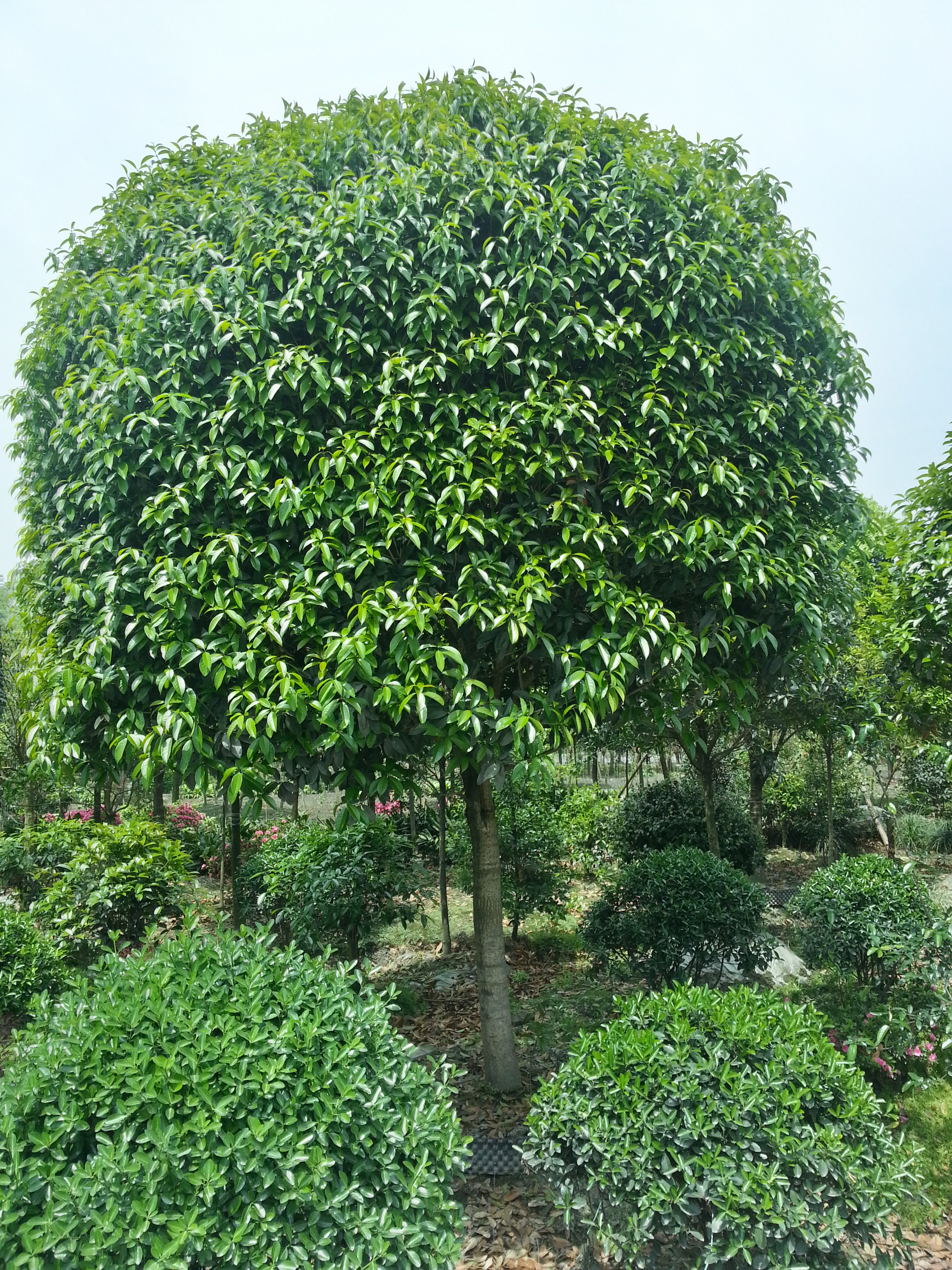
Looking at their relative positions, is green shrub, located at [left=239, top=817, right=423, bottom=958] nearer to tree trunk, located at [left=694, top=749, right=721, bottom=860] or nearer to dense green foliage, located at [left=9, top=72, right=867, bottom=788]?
dense green foliage, located at [left=9, top=72, right=867, bottom=788]

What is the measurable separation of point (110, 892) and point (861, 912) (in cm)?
623

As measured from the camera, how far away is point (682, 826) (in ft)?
36.7

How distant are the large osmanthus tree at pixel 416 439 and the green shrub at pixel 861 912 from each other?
2412mm

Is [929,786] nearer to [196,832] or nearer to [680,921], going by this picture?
[680,921]

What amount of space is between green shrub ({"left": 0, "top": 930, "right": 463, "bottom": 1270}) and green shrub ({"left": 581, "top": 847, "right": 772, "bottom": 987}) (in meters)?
3.30

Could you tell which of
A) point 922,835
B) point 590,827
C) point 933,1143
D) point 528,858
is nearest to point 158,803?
point 528,858

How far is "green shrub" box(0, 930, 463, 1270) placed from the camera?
2.17 metres

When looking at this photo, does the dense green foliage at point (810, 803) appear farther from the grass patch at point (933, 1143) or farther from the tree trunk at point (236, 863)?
the tree trunk at point (236, 863)

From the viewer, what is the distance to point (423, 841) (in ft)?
32.2

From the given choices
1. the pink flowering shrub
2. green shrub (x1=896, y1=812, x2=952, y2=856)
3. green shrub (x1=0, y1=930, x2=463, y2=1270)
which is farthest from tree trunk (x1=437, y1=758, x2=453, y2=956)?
green shrub (x1=896, y1=812, x2=952, y2=856)

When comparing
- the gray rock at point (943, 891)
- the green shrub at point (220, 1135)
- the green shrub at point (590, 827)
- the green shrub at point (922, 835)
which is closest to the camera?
the green shrub at point (220, 1135)

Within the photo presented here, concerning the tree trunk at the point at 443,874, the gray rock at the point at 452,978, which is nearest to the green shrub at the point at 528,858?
the tree trunk at the point at 443,874

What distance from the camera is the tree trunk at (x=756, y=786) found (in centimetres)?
1201

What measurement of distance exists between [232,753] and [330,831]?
3.37 m
